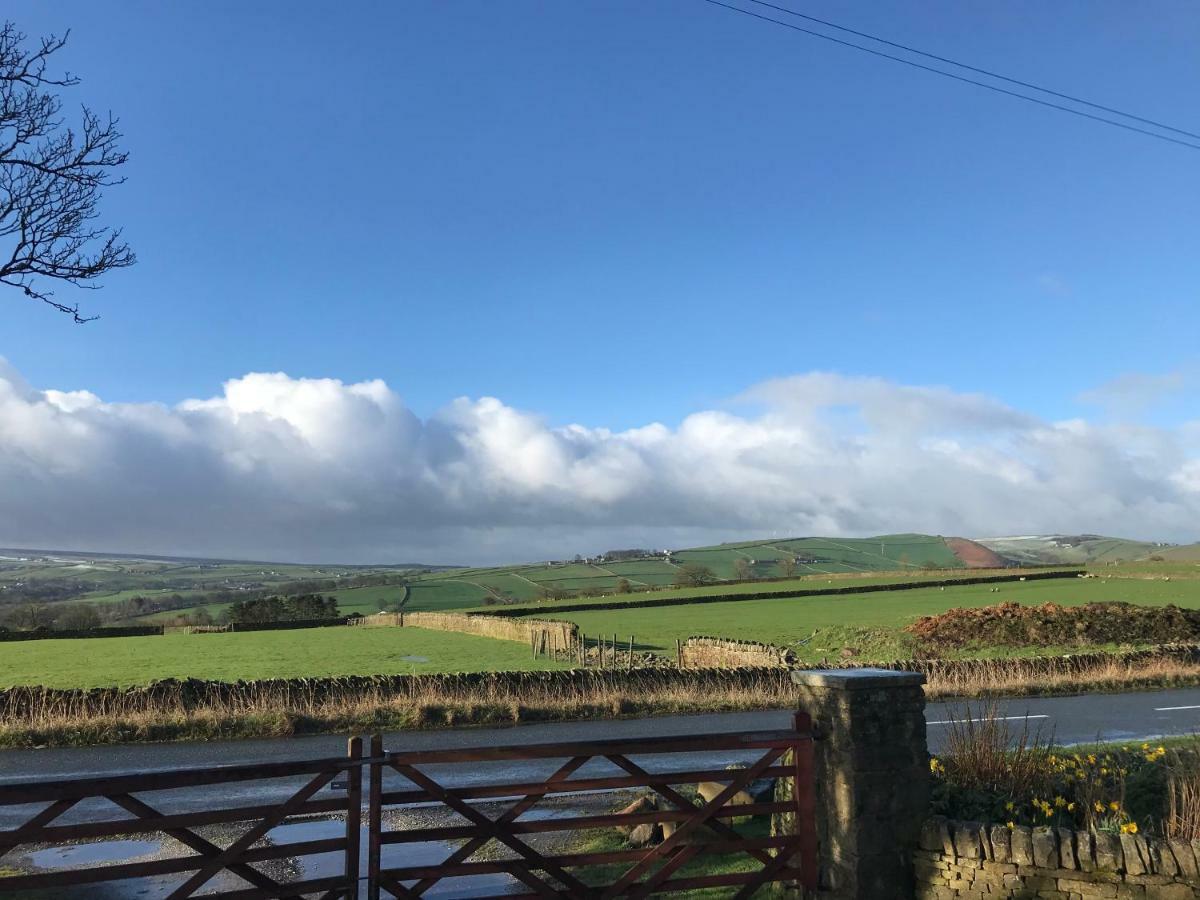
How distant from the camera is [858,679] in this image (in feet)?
25.9

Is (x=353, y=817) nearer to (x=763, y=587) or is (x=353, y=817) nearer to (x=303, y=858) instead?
(x=303, y=858)

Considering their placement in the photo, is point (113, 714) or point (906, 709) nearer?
point (906, 709)

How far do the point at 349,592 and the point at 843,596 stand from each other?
231ft

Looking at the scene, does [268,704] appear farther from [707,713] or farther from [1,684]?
[1,684]

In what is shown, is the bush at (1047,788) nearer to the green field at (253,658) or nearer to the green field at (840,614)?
the green field at (253,658)

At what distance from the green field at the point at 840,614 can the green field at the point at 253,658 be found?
9131mm

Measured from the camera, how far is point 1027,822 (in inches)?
321

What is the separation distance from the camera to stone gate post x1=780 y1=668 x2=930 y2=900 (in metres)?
7.88

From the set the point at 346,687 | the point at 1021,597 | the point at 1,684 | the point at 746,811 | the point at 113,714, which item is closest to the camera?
the point at 746,811

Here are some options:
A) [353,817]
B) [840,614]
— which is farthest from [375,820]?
[840,614]

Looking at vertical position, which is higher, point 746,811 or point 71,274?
point 71,274

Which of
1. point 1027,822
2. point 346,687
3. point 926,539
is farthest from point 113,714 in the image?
point 926,539

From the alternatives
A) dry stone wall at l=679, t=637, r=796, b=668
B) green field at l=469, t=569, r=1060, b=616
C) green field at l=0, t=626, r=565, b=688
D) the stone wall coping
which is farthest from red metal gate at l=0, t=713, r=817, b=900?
green field at l=469, t=569, r=1060, b=616

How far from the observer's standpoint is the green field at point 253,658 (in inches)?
1313
